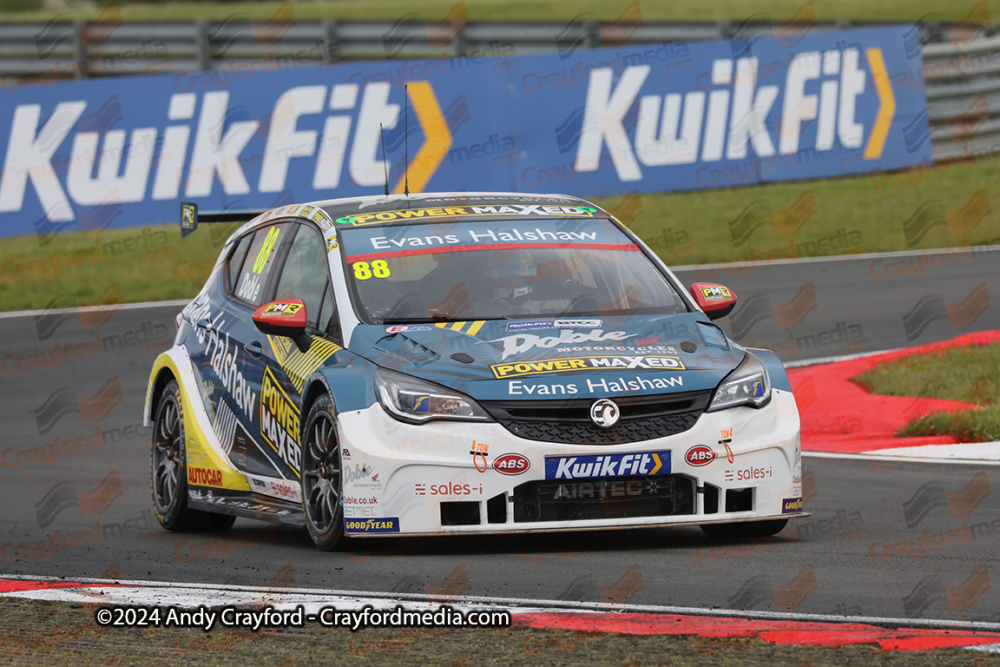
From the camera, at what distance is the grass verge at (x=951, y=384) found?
10031mm

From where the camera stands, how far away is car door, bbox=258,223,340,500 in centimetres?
706

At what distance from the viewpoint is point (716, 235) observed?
20.1 meters

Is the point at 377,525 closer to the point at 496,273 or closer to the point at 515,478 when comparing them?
the point at 515,478

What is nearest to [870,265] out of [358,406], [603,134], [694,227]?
[694,227]

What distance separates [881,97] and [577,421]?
55.2 ft

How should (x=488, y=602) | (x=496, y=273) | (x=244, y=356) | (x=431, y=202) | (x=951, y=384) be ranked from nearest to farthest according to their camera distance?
1. (x=488, y=602)
2. (x=496, y=273)
3. (x=244, y=356)
4. (x=431, y=202)
5. (x=951, y=384)

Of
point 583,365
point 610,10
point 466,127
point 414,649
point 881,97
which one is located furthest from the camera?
point 610,10

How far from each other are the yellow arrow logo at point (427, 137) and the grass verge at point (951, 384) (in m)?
8.89

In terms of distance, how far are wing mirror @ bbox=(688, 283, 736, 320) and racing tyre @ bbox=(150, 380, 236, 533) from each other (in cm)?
269

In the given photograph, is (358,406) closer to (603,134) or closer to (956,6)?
(603,134)

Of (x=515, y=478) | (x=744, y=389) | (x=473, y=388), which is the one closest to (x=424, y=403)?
(x=473, y=388)

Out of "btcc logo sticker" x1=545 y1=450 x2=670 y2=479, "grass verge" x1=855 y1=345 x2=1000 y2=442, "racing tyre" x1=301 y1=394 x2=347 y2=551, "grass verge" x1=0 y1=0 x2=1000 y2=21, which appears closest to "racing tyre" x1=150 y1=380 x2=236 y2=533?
"racing tyre" x1=301 y1=394 x2=347 y2=551

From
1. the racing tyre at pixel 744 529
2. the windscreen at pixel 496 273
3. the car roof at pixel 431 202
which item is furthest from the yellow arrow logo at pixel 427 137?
the racing tyre at pixel 744 529

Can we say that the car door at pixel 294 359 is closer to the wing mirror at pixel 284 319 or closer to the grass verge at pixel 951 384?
the wing mirror at pixel 284 319
